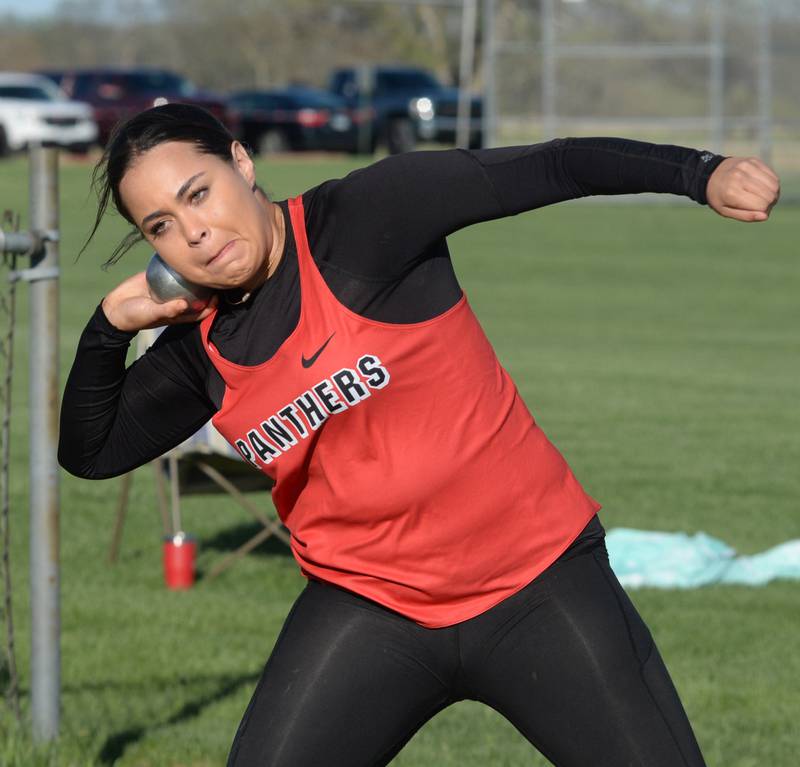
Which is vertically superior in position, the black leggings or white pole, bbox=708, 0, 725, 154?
the black leggings

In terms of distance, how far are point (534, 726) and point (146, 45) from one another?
298ft

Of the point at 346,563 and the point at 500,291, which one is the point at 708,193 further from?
the point at 500,291

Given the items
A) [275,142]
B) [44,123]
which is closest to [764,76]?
[44,123]

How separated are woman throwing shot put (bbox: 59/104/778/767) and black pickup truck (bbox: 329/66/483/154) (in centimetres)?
3741

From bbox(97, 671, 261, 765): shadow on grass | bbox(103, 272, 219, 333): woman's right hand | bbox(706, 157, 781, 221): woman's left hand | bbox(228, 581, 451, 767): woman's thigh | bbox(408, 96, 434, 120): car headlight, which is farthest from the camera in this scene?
bbox(408, 96, 434, 120): car headlight

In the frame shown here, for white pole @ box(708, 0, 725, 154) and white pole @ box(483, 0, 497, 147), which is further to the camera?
white pole @ box(483, 0, 497, 147)

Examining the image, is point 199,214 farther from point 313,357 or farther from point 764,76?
point 764,76

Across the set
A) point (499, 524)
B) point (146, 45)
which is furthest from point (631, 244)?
point (146, 45)

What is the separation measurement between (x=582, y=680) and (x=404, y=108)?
4062 centimetres

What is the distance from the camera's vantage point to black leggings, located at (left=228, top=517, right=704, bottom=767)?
3303 mm

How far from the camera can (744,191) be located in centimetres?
294

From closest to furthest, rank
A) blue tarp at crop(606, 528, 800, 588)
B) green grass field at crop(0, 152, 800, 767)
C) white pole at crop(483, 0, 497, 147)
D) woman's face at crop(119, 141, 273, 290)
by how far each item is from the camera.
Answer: woman's face at crop(119, 141, 273, 290)
green grass field at crop(0, 152, 800, 767)
blue tarp at crop(606, 528, 800, 588)
white pole at crop(483, 0, 497, 147)

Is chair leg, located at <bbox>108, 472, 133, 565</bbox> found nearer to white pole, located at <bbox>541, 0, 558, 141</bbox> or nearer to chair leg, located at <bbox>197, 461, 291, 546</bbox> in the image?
chair leg, located at <bbox>197, 461, 291, 546</bbox>

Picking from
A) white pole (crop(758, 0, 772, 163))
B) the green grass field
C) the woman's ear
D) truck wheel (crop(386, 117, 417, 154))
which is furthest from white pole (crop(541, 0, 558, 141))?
the woman's ear
